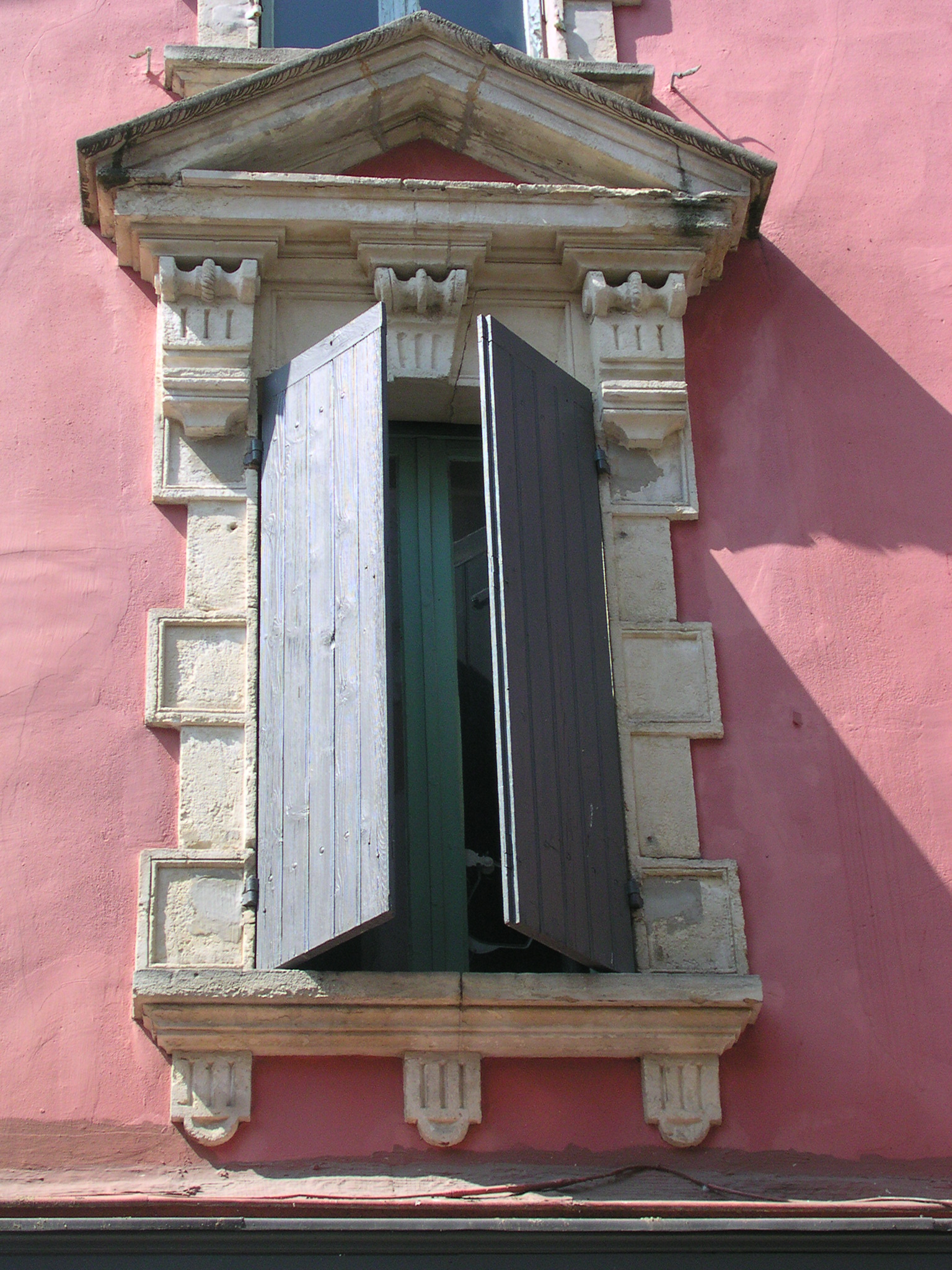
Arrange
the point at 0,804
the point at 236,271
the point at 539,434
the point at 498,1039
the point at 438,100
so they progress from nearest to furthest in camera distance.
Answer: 1. the point at 498,1039
2. the point at 0,804
3. the point at 539,434
4. the point at 236,271
5. the point at 438,100

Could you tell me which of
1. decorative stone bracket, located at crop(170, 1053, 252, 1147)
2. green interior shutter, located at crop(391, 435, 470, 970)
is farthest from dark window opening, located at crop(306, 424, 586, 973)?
decorative stone bracket, located at crop(170, 1053, 252, 1147)

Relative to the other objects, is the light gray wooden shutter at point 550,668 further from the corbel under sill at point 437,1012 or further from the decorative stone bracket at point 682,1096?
the decorative stone bracket at point 682,1096

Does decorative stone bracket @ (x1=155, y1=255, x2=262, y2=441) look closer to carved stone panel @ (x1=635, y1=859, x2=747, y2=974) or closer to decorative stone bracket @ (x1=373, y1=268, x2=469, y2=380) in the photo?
decorative stone bracket @ (x1=373, y1=268, x2=469, y2=380)

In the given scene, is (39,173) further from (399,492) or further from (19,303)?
(399,492)

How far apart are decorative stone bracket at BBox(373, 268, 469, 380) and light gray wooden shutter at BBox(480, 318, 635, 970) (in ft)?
1.32

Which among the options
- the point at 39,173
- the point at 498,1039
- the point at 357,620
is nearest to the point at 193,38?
the point at 39,173

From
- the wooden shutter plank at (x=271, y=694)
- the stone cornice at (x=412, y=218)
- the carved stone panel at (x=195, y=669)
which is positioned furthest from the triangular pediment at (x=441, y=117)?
the carved stone panel at (x=195, y=669)

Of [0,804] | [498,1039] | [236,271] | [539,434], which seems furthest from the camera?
[236,271]

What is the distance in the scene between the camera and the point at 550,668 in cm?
484

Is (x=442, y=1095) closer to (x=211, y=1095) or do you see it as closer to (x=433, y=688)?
(x=211, y=1095)

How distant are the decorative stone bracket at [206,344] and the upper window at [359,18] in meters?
1.45

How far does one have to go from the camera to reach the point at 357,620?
15.7 ft

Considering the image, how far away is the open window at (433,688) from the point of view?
179 inches

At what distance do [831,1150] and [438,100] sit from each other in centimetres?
368
